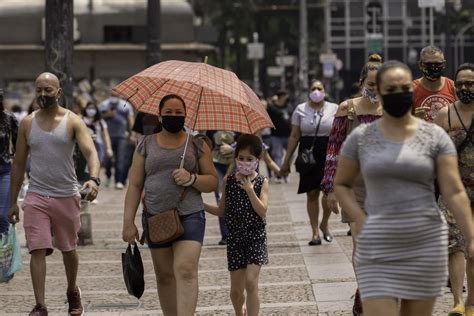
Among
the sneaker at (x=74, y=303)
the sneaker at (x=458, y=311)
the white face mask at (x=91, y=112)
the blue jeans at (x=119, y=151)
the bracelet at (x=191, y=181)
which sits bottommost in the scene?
the blue jeans at (x=119, y=151)

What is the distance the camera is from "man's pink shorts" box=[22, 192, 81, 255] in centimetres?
1025

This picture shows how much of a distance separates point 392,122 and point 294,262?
6997 mm

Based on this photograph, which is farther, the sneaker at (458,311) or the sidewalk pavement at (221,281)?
the sidewalk pavement at (221,281)

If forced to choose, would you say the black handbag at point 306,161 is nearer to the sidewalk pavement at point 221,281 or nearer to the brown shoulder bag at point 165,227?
the sidewalk pavement at point 221,281

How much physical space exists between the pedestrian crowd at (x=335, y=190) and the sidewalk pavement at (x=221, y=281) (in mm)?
761

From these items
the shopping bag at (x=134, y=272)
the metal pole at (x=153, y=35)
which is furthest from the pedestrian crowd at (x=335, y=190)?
the metal pole at (x=153, y=35)

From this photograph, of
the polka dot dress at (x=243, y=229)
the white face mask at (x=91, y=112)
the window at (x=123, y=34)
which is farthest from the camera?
the window at (x=123, y=34)

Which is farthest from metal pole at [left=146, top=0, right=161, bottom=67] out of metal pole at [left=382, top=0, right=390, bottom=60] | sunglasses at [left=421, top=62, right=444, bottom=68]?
metal pole at [left=382, top=0, right=390, bottom=60]

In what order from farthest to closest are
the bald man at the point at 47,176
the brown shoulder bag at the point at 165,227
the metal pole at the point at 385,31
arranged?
1. the metal pole at the point at 385,31
2. the bald man at the point at 47,176
3. the brown shoulder bag at the point at 165,227

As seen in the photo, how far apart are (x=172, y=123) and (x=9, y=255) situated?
2784mm

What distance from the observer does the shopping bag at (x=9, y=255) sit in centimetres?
1109

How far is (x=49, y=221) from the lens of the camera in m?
10.3

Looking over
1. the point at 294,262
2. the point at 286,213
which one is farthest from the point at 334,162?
the point at 286,213

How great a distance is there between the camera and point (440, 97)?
10.2m
